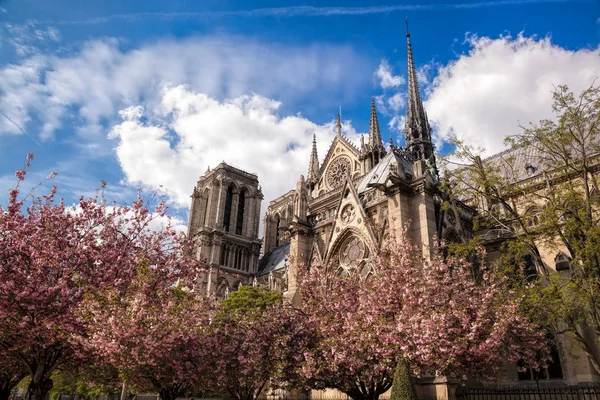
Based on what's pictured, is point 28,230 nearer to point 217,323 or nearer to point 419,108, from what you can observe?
point 217,323

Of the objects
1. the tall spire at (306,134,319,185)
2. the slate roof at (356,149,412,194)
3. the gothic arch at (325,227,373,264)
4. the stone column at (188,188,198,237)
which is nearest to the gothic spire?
the tall spire at (306,134,319,185)

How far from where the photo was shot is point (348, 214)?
82.8 feet

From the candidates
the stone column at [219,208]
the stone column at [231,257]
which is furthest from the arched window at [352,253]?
the stone column at [219,208]

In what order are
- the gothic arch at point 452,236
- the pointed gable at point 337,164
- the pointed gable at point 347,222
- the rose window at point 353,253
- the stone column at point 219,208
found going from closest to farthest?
the gothic arch at point 452,236, the rose window at point 353,253, the pointed gable at point 347,222, the pointed gable at point 337,164, the stone column at point 219,208

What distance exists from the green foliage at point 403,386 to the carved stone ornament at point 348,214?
12.7 m

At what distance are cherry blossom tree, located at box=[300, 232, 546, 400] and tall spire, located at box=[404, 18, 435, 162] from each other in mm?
29102

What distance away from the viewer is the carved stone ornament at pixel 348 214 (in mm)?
24875

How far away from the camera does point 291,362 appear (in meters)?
14.9

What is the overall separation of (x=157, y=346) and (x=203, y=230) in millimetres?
51977

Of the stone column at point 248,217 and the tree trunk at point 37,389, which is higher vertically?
the stone column at point 248,217

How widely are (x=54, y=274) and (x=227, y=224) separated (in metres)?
55.4

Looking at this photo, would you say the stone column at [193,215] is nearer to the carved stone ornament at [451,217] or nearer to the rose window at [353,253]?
the rose window at [353,253]

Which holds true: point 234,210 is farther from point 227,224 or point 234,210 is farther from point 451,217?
point 451,217

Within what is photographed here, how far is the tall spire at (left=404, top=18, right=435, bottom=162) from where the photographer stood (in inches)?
1823
